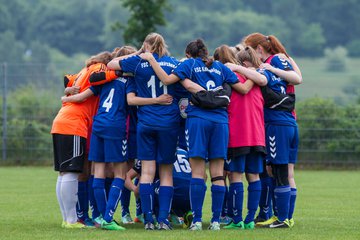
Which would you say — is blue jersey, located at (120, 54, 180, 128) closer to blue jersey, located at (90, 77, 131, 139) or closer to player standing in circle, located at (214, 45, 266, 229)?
blue jersey, located at (90, 77, 131, 139)

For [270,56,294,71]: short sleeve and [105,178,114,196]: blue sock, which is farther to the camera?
[105,178,114,196]: blue sock

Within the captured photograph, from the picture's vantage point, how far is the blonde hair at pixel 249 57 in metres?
11.0

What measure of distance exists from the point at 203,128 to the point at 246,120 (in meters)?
0.57

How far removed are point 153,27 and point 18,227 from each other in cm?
1588

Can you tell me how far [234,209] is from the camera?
10.8 metres

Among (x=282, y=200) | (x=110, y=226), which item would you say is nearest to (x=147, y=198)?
(x=110, y=226)

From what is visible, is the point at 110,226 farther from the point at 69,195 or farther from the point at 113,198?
the point at 69,195

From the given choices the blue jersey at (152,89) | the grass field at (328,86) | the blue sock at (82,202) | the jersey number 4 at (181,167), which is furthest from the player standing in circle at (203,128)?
the grass field at (328,86)

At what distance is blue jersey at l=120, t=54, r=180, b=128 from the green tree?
50.0 feet

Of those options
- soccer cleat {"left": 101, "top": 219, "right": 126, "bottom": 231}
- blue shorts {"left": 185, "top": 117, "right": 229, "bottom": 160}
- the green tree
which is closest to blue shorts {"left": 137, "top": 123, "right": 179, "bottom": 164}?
blue shorts {"left": 185, "top": 117, "right": 229, "bottom": 160}

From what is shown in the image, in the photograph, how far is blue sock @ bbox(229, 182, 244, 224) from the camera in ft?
35.1

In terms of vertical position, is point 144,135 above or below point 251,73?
below

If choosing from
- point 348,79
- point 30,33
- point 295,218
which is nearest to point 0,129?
point 348,79

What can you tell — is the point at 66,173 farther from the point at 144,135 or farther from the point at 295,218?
the point at 295,218
